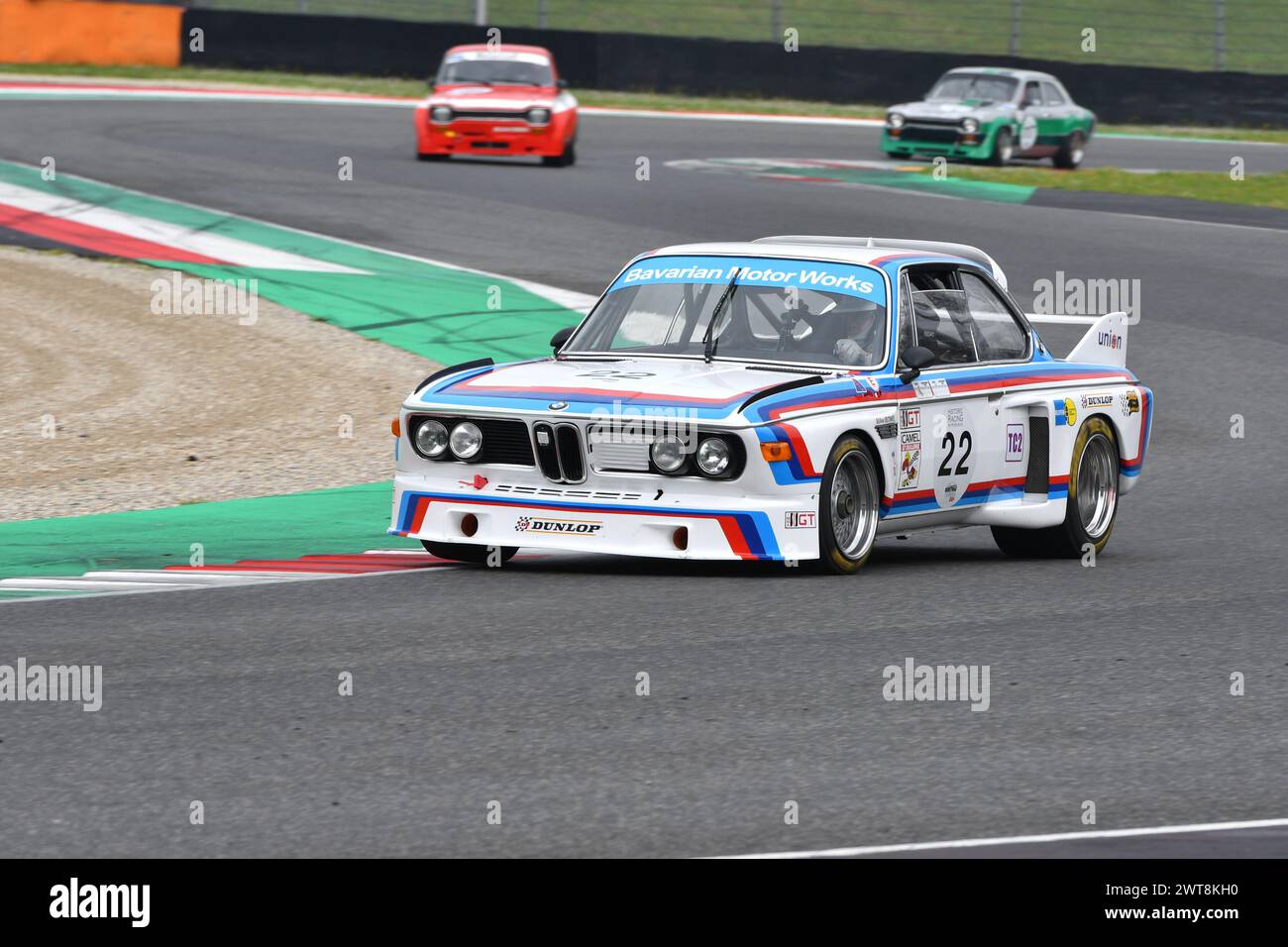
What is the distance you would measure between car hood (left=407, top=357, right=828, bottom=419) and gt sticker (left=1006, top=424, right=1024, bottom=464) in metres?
1.32

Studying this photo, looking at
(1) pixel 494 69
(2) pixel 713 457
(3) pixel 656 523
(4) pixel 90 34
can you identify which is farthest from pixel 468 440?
(4) pixel 90 34

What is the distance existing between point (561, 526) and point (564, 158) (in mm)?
19177

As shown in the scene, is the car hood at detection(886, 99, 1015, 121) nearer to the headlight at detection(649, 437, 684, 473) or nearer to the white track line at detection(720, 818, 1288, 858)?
the headlight at detection(649, 437, 684, 473)

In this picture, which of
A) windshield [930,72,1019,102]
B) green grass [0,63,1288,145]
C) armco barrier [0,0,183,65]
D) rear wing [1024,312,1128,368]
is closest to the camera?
rear wing [1024,312,1128,368]

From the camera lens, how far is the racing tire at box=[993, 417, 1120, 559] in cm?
1078

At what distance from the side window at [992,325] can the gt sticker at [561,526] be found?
241 centimetres

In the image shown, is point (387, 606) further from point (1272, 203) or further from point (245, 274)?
point (1272, 203)

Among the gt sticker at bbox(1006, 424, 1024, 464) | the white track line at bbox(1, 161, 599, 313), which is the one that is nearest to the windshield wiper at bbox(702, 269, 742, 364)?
the gt sticker at bbox(1006, 424, 1024, 464)

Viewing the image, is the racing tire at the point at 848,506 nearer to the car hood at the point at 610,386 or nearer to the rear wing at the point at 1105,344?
the car hood at the point at 610,386

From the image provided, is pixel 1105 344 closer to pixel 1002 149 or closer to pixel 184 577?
pixel 184 577

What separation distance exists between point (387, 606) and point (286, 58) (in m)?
32.3

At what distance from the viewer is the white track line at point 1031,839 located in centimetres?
533

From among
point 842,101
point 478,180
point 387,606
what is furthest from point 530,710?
point 842,101

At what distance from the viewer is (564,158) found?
28.0 meters
